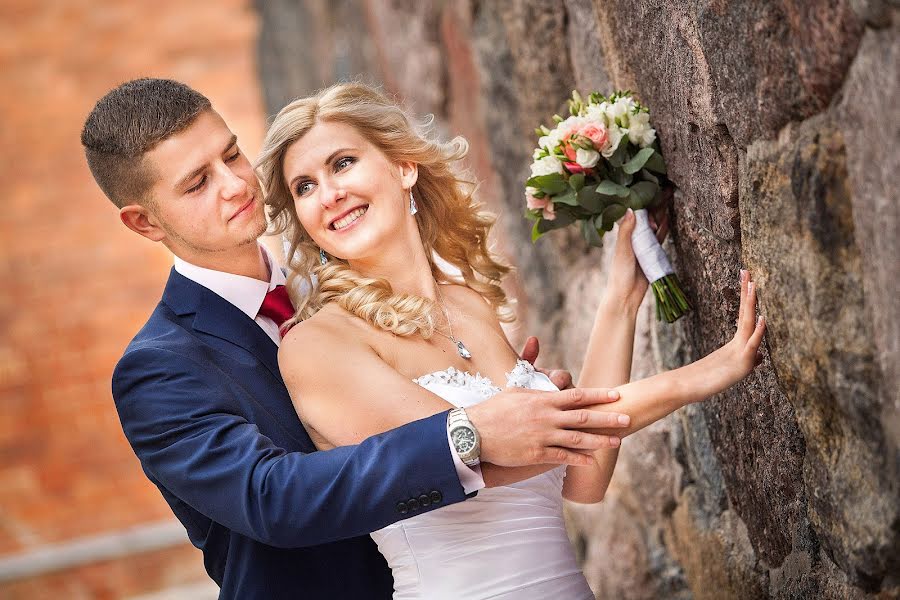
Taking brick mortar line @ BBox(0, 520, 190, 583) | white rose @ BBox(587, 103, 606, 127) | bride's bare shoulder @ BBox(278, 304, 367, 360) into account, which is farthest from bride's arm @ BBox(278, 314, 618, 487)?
brick mortar line @ BBox(0, 520, 190, 583)

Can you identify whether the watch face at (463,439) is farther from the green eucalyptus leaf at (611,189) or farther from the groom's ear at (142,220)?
the groom's ear at (142,220)

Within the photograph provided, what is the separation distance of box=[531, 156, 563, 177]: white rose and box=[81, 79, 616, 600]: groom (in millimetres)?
632

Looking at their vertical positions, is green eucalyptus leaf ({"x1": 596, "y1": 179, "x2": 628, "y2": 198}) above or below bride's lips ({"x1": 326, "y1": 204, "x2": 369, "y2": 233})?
below

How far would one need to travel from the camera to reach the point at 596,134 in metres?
2.29

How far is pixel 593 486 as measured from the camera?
8.10 ft

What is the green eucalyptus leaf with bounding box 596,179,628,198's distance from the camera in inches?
91.6

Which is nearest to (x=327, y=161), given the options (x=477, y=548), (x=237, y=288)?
(x=237, y=288)

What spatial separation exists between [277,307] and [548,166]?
2.34 feet

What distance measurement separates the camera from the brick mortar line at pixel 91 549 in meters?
7.13

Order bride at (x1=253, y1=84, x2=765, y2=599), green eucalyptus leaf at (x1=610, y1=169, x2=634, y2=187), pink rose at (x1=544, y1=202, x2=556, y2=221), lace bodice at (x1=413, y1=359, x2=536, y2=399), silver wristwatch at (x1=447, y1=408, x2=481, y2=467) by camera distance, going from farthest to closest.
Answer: pink rose at (x1=544, y1=202, x2=556, y2=221), green eucalyptus leaf at (x1=610, y1=169, x2=634, y2=187), lace bodice at (x1=413, y1=359, x2=536, y2=399), bride at (x1=253, y1=84, x2=765, y2=599), silver wristwatch at (x1=447, y1=408, x2=481, y2=467)

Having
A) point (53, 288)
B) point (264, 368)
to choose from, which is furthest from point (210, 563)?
point (53, 288)

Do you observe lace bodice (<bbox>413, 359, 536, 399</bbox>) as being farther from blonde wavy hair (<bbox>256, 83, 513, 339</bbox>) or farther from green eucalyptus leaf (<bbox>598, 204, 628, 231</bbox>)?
green eucalyptus leaf (<bbox>598, 204, 628, 231</bbox>)

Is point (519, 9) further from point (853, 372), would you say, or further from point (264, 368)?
point (853, 372)

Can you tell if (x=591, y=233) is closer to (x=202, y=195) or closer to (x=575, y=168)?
(x=575, y=168)
